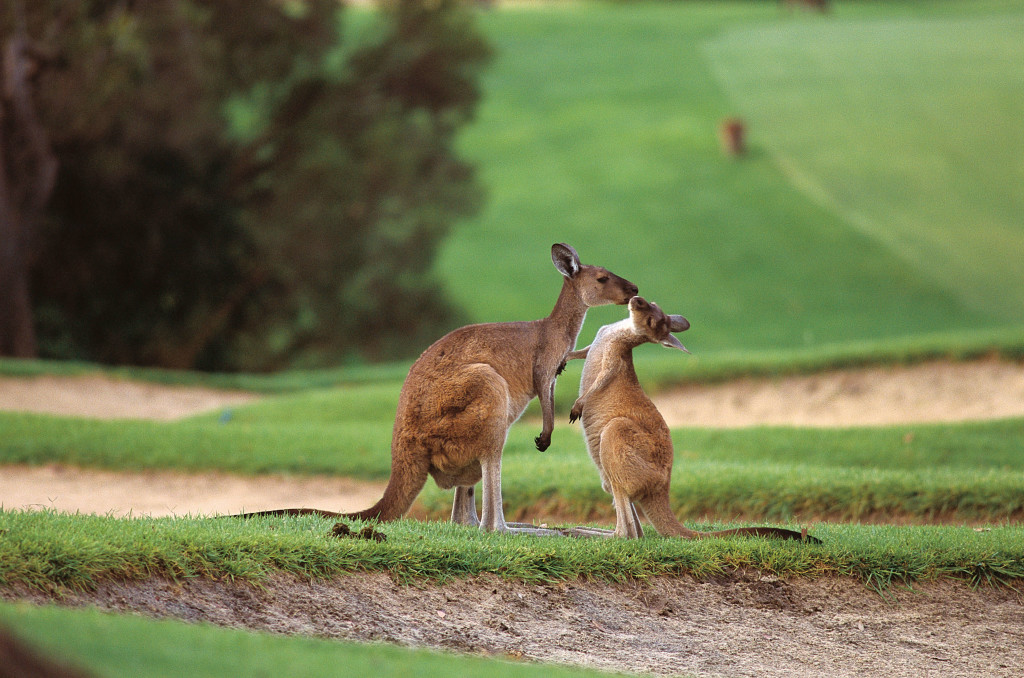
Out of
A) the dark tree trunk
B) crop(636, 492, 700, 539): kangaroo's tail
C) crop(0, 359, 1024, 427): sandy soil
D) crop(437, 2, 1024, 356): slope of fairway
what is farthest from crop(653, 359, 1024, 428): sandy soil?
the dark tree trunk

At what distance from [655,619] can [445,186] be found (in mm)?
20978

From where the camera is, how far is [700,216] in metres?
34.3

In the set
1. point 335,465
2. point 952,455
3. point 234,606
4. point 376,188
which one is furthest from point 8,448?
point 376,188

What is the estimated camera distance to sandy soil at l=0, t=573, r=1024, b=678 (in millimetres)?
5516

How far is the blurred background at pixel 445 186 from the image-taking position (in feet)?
68.5

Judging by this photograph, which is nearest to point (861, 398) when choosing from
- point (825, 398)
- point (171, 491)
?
point (825, 398)

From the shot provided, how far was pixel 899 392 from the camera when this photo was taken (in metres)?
14.4

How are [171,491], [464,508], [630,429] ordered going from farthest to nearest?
1. [171,491]
2. [464,508]
3. [630,429]

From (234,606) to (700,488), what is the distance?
17.0 feet

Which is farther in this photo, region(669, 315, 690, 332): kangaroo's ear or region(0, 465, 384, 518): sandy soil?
region(0, 465, 384, 518): sandy soil

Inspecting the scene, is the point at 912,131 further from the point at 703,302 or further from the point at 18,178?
the point at 18,178

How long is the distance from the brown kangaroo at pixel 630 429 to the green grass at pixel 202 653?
1.78 m

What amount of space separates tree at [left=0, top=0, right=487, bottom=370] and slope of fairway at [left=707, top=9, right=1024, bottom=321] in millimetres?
12863

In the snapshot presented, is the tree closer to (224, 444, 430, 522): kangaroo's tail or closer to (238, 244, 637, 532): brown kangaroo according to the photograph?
(238, 244, 637, 532): brown kangaroo
